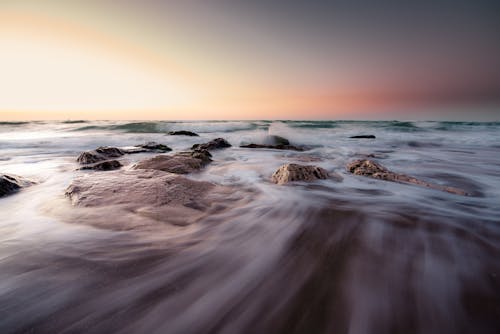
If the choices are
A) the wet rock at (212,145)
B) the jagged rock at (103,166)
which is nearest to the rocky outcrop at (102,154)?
the jagged rock at (103,166)

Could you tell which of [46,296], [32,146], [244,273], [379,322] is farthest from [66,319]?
[32,146]

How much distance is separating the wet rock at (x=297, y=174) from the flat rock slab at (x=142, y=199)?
106cm

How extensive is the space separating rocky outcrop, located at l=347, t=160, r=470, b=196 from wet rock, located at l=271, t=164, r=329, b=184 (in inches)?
35.3

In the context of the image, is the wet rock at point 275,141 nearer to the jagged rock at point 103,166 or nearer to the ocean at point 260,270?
the jagged rock at point 103,166

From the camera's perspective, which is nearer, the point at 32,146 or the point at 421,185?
the point at 421,185

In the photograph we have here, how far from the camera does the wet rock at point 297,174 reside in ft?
12.7

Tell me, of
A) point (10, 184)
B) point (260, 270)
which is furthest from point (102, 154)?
point (260, 270)

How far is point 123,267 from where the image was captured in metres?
1.55

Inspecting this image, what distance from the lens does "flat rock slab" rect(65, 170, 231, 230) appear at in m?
2.27

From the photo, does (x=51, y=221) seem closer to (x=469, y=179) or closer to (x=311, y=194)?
(x=311, y=194)

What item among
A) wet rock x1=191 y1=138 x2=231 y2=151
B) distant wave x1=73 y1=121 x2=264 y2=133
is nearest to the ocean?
wet rock x1=191 y1=138 x2=231 y2=151

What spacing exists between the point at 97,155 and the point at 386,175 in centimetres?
710

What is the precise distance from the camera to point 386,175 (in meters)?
4.15

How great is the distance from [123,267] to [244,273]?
2.79 ft
